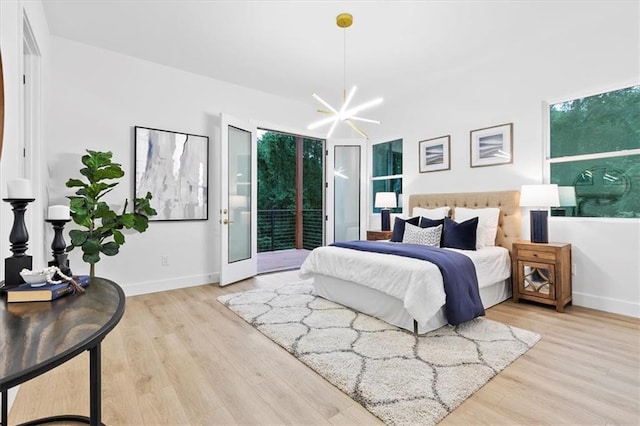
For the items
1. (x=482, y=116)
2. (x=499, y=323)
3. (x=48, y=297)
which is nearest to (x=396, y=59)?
(x=482, y=116)

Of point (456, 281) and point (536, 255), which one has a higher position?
point (536, 255)

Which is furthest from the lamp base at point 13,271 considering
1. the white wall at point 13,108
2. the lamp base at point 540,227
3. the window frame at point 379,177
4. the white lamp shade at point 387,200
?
the window frame at point 379,177

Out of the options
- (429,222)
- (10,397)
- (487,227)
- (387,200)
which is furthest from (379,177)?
(10,397)

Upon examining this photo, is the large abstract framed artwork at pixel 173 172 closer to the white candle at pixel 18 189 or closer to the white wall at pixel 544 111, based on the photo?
the white candle at pixel 18 189

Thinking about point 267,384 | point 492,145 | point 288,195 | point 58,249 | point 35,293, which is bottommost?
point 267,384

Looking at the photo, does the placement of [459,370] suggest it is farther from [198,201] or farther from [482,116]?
[198,201]

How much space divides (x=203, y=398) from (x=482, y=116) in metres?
4.33

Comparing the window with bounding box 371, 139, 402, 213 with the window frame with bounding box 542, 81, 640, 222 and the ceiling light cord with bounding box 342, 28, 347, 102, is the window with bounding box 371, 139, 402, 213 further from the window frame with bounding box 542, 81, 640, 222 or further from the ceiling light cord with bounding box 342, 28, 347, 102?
the window frame with bounding box 542, 81, 640, 222

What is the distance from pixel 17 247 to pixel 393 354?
2192mm

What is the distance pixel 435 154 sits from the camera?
4672mm

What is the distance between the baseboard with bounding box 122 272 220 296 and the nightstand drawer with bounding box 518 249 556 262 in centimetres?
379

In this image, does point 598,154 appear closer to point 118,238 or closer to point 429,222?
point 429,222

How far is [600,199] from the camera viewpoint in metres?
3.21

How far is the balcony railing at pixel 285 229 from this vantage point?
751cm
